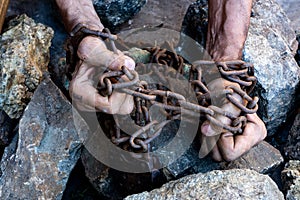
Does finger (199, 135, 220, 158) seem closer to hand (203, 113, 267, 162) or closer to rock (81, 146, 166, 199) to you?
hand (203, 113, 267, 162)

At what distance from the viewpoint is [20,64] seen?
2381 millimetres

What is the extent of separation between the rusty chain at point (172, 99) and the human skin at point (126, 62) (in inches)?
1.3

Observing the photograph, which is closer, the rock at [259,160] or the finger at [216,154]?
the finger at [216,154]

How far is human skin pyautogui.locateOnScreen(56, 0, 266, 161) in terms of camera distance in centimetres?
186

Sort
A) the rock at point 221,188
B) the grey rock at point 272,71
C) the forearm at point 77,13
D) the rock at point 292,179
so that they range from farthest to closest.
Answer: the grey rock at point 272,71, the forearm at point 77,13, the rock at point 292,179, the rock at point 221,188

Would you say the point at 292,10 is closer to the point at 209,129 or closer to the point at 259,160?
the point at 259,160

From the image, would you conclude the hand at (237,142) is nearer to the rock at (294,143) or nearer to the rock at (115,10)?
the rock at (294,143)

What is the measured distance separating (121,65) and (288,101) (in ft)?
3.54

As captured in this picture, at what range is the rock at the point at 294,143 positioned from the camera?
95.4 inches

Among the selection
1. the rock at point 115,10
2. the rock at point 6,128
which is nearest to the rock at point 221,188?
the rock at point 6,128

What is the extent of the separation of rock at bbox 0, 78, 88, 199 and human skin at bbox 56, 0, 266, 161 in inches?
9.9

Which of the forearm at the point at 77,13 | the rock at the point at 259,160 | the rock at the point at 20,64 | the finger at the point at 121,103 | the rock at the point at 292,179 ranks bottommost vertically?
the rock at the point at 292,179

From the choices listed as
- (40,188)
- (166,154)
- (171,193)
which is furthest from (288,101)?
(40,188)

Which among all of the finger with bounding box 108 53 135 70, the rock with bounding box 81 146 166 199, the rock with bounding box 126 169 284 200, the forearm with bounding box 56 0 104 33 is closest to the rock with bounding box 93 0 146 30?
the forearm with bounding box 56 0 104 33
